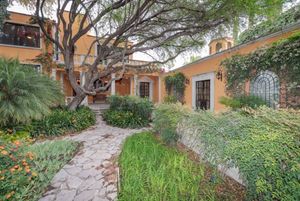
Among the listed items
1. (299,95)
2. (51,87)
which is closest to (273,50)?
(299,95)

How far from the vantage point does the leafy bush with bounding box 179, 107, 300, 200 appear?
1807mm

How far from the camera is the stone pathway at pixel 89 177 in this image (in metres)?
2.77

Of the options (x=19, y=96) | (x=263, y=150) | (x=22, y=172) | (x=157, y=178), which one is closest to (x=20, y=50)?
(x=19, y=96)

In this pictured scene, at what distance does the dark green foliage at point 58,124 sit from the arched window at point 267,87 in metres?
6.80

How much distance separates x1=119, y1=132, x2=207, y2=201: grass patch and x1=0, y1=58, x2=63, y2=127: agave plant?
10.9 feet

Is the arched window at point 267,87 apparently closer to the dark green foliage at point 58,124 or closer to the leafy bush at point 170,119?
the leafy bush at point 170,119

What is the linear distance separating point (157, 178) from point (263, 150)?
1705mm

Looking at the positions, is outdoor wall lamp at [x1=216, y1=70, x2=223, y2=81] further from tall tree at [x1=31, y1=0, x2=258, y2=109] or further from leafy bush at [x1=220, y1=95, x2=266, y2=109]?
tall tree at [x1=31, y1=0, x2=258, y2=109]

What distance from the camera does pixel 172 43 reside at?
10.0m

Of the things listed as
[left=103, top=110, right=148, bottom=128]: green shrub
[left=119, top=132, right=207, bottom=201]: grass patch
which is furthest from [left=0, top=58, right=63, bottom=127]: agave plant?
[left=119, top=132, right=207, bottom=201]: grass patch

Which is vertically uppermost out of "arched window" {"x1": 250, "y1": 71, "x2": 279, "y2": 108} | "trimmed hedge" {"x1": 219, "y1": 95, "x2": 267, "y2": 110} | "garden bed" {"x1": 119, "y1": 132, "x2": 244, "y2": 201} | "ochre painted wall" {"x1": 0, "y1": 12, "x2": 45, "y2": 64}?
"ochre painted wall" {"x1": 0, "y1": 12, "x2": 45, "y2": 64}

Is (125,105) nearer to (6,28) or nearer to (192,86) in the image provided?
(192,86)

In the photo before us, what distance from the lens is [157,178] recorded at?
9.67 feet

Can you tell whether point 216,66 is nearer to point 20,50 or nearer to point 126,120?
point 126,120
